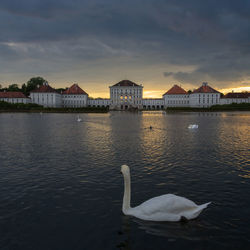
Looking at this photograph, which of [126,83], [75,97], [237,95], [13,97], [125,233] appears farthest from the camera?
[126,83]

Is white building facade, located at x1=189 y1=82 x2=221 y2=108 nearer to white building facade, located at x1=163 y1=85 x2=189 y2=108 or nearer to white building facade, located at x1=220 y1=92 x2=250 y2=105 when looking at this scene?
white building facade, located at x1=220 y1=92 x2=250 y2=105

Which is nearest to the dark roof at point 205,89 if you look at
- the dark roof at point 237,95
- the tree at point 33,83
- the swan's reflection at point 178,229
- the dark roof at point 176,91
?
the dark roof at point 176,91

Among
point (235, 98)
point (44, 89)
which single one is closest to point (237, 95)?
point (235, 98)

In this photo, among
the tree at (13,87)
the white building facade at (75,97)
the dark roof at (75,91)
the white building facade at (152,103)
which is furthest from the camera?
the white building facade at (152,103)

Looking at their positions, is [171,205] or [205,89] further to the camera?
[205,89]

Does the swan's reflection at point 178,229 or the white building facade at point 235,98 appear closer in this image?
the swan's reflection at point 178,229

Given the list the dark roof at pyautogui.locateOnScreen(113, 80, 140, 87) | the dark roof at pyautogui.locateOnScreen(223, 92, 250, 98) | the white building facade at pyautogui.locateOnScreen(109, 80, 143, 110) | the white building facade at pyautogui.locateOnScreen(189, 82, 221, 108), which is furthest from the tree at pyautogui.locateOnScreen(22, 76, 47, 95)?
the dark roof at pyautogui.locateOnScreen(223, 92, 250, 98)

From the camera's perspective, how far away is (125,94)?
168250 mm

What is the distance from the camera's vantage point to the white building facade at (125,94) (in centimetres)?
16662

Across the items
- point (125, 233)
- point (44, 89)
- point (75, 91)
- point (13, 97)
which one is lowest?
point (125, 233)

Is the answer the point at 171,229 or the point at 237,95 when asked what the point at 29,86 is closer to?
the point at 237,95

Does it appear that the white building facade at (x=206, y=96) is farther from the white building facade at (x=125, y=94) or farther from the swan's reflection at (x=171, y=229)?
the swan's reflection at (x=171, y=229)

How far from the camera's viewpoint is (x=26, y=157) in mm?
14484

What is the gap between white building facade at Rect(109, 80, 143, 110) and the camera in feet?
547
